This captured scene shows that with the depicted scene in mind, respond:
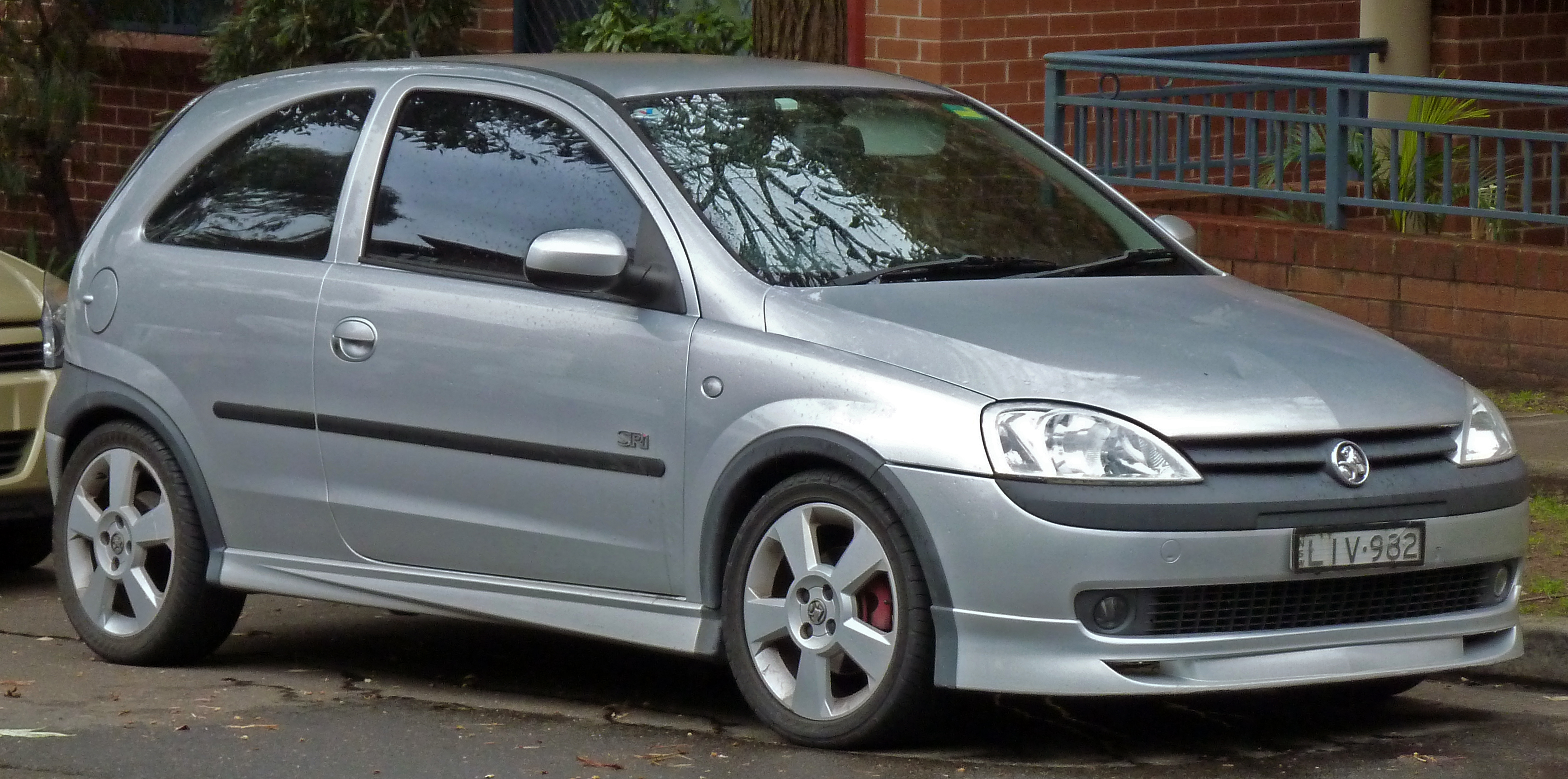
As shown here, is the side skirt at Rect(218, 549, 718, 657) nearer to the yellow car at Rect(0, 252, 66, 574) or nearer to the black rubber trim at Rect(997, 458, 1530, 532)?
the black rubber trim at Rect(997, 458, 1530, 532)

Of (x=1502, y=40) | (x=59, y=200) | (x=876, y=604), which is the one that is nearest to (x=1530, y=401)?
(x=1502, y=40)

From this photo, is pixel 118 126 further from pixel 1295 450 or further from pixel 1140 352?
pixel 1295 450

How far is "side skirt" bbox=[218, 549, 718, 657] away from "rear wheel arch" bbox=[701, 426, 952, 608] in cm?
11

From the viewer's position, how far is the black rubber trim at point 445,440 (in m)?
6.15

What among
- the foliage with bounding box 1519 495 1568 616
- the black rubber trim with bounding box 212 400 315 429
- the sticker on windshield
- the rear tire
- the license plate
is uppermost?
the sticker on windshield

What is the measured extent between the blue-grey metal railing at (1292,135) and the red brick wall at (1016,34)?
0.23 m

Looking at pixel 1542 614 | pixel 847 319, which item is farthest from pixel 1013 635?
pixel 1542 614

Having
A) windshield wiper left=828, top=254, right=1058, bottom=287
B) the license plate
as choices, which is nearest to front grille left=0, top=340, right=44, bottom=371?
windshield wiper left=828, top=254, right=1058, bottom=287

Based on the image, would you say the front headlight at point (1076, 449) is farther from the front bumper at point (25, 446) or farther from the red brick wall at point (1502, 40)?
the red brick wall at point (1502, 40)

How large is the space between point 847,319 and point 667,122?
0.91 meters

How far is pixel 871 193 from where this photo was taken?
647 cm

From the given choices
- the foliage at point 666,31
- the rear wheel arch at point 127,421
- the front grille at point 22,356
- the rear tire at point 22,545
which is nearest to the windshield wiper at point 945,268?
the rear wheel arch at point 127,421

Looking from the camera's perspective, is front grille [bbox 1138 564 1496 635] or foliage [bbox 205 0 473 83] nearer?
front grille [bbox 1138 564 1496 635]

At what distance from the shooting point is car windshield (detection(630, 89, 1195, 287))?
6.25 metres
